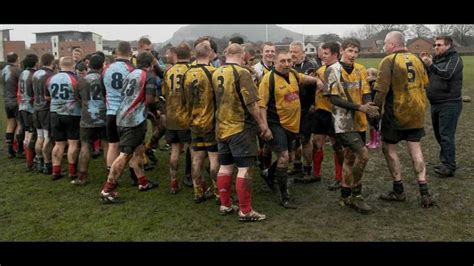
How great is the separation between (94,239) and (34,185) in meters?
3.07

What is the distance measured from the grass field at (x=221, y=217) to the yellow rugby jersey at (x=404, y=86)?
1.28 m

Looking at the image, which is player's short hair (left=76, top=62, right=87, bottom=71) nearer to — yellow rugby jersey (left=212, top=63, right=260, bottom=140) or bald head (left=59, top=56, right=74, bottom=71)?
bald head (left=59, top=56, right=74, bottom=71)

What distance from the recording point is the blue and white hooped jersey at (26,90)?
849 cm

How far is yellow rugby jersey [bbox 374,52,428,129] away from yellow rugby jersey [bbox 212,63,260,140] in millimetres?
1966

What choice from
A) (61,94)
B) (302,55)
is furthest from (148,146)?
(302,55)

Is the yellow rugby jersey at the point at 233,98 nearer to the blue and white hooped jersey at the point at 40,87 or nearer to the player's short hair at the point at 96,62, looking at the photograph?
the player's short hair at the point at 96,62

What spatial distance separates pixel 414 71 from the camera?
19.4 feet

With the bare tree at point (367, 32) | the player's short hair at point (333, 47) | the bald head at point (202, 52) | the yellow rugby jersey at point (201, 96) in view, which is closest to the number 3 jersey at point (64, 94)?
the yellow rugby jersey at point (201, 96)

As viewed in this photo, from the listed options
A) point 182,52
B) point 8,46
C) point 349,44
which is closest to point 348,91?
point 349,44

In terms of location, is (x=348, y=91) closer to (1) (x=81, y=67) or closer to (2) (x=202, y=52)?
(2) (x=202, y=52)

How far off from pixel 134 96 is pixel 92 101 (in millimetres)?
1222

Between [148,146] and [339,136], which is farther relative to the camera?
[148,146]
